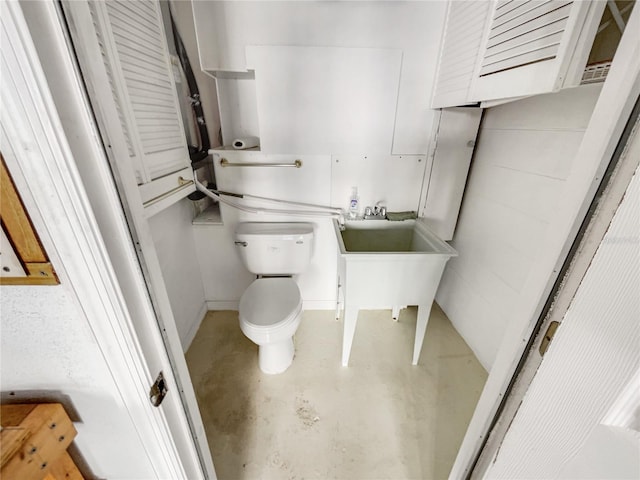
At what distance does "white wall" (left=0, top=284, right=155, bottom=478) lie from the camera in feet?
1.43

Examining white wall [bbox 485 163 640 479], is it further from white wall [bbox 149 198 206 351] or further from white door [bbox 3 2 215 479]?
white wall [bbox 149 198 206 351]

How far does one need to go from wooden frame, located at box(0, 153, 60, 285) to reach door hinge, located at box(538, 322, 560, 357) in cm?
85

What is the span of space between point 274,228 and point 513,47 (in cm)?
145

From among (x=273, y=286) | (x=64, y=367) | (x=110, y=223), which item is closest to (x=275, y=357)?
(x=273, y=286)

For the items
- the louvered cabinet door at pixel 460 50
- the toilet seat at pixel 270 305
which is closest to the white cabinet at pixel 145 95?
the toilet seat at pixel 270 305

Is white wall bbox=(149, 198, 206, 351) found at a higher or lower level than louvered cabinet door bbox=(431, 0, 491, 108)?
lower

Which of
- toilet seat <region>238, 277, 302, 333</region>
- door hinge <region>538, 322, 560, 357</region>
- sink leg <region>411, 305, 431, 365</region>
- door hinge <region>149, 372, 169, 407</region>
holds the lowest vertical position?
sink leg <region>411, 305, 431, 365</region>

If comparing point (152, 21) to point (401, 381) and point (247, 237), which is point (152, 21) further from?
point (401, 381)

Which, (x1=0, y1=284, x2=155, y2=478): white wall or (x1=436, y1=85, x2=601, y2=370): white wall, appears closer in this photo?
(x1=0, y1=284, x2=155, y2=478): white wall

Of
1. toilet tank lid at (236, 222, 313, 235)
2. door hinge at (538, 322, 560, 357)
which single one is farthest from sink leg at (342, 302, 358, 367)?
door hinge at (538, 322, 560, 357)

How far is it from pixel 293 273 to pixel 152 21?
1458mm

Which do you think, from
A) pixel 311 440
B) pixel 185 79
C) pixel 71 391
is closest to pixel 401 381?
pixel 311 440

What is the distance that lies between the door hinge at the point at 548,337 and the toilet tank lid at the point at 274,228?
4.37ft

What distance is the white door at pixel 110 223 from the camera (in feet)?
1.03
